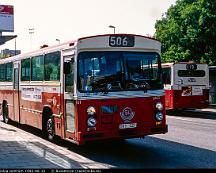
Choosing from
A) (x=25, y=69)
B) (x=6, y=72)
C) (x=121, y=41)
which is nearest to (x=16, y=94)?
(x=25, y=69)

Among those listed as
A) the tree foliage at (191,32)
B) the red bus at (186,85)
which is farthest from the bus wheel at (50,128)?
the tree foliage at (191,32)

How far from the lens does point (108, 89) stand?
10664 mm

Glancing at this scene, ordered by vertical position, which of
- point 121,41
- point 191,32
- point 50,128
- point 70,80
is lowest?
point 50,128

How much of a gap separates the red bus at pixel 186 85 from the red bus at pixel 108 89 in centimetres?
1193

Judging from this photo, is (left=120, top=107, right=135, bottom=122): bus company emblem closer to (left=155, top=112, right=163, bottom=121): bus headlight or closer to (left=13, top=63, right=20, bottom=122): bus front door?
(left=155, top=112, right=163, bottom=121): bus headlight

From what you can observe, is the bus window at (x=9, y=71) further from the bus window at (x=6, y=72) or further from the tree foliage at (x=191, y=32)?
the tree foliage at (x=191, y=32)

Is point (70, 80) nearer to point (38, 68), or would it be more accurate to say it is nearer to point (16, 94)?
point (38, 68)

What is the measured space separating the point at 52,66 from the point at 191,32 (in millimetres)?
25166

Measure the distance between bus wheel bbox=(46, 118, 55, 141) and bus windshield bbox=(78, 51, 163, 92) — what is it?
8.24ft

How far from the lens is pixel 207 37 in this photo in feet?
117

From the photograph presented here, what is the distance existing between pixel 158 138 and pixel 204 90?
10.6 metres

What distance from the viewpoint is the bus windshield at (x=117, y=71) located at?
34.8ft

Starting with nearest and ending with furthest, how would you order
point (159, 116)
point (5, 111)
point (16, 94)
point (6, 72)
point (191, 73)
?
point (159, 116)
point (16, 94)
point (6, 72)
point (5, 111)
point (191, 73)

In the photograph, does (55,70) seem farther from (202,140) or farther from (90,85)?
(202,140)
